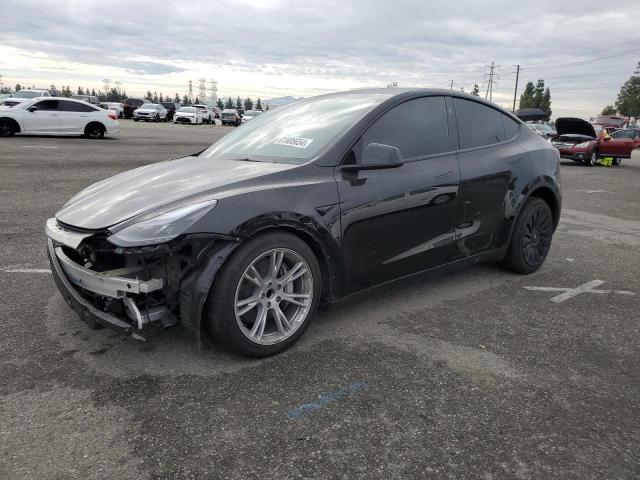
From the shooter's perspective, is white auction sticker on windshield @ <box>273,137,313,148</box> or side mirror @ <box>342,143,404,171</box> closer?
side mirror @ <box>342,143,404,171</box>

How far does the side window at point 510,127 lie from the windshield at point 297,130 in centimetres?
139

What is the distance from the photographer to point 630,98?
252 ft

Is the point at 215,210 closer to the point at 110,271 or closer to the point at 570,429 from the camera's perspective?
the point at 110,271

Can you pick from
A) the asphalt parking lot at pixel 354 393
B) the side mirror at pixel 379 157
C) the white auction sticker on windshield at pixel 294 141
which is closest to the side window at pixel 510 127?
the asphalt parking lot at pixel 354 393

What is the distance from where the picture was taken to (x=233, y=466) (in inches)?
86.4

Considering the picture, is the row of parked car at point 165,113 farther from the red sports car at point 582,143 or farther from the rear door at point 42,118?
the red sports car at point 582,143

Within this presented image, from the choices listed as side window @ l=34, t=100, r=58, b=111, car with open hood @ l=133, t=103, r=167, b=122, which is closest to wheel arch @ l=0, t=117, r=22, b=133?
side window @ l=34, t=100, r=58, b=111

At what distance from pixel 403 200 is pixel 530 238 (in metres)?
1.86

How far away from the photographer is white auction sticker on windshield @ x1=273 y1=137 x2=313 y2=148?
361cm

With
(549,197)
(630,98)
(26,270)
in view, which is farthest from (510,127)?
(630,98)

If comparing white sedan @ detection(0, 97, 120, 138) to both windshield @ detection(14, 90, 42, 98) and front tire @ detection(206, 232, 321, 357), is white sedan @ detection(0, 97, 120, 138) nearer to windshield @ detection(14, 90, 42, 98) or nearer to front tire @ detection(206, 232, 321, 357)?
windshield @ detection(14, 90, 42, 98)

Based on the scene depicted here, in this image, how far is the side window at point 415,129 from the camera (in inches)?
145

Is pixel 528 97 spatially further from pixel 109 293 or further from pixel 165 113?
pixel 109 293

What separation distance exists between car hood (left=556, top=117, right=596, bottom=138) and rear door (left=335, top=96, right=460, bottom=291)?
16.2 m
